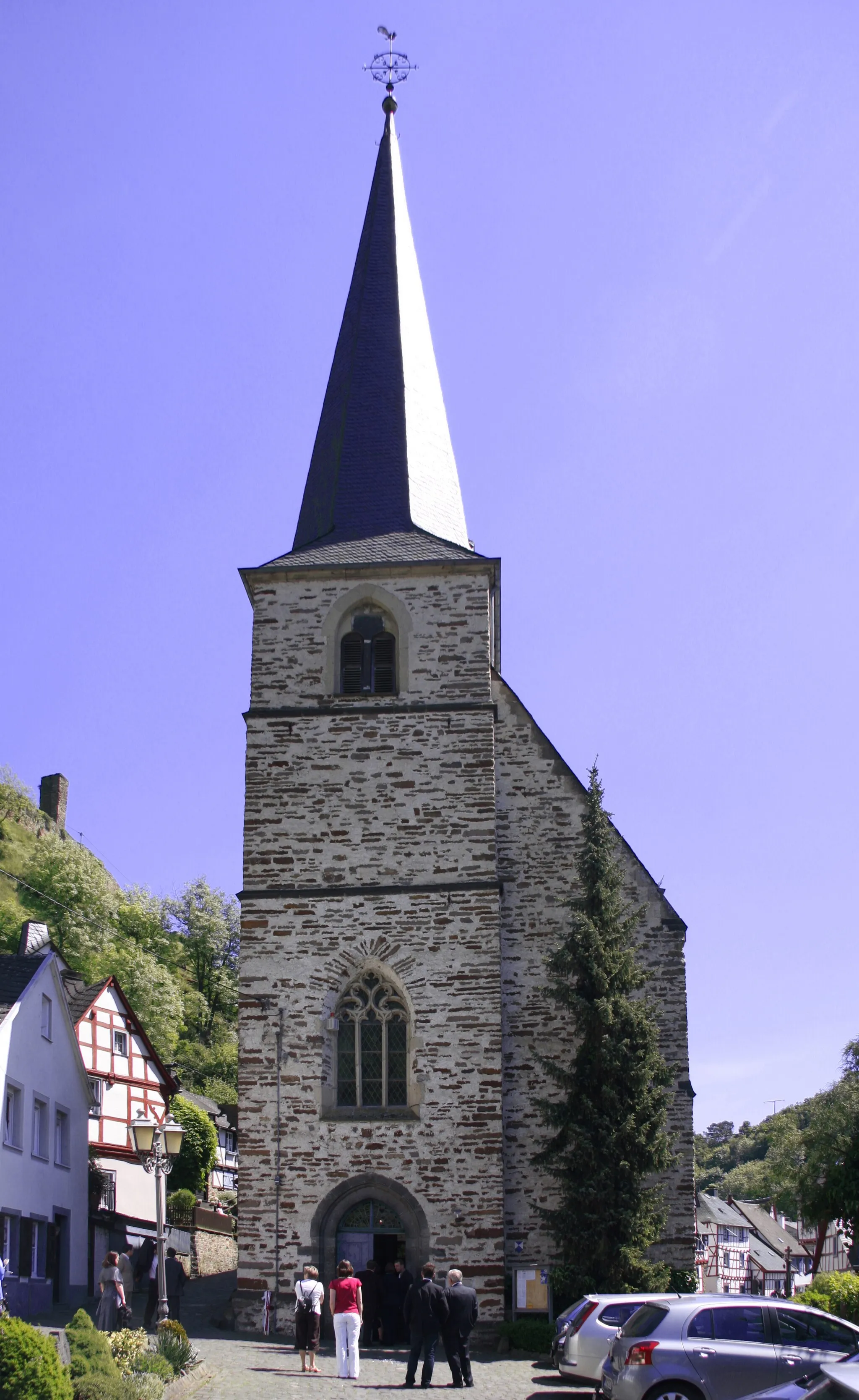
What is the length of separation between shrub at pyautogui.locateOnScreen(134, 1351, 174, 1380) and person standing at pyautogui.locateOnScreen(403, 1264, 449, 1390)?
93.3 inches

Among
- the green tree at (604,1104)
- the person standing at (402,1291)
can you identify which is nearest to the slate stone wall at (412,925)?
the person standing at (402,1291)

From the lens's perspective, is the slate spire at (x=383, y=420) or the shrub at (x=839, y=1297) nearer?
the shrub at (x=839, y=1297)

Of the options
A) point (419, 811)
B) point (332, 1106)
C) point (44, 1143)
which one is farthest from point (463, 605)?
point (44, 1143)

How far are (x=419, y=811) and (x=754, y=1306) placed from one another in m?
11.3

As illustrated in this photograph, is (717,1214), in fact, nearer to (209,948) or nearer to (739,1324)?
(209,948)

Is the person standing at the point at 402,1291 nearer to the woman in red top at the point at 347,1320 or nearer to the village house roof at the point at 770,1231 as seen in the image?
the woman in red top at the point at 347,1320

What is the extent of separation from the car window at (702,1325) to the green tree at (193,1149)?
24.6 metres

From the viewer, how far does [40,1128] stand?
2444cm

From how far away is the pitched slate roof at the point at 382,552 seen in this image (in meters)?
23.8

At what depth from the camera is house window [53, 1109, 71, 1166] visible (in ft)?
83.1

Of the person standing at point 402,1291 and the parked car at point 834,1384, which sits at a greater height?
the parked car at point 834,1384

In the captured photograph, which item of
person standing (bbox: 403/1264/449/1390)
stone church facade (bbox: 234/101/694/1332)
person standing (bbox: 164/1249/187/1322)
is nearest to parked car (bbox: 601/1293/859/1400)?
person standing (bbox: 403/1264/449/1390)

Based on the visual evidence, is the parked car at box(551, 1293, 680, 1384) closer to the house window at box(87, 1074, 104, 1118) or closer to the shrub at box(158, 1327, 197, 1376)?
the shrub at box(158, 1327, 197, 1376)

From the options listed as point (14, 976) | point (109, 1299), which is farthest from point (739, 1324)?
point (14, 976)
